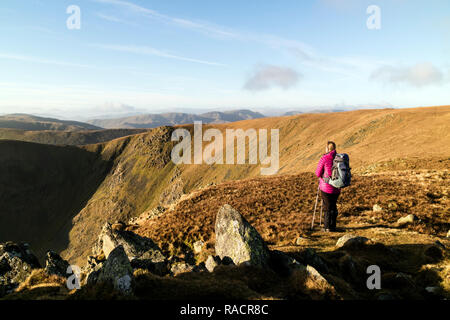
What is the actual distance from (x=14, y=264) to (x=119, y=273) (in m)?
9.47

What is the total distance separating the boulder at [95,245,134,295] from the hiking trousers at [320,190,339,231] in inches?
471

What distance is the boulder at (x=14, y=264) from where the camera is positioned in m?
11.0

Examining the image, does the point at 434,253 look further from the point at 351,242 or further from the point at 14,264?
the point at 14,264

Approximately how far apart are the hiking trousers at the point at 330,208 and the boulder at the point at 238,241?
6.54 metres

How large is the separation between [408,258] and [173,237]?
1654 centimetres

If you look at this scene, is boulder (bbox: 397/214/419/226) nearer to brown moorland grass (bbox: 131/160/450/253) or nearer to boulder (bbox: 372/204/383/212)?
brown moorland grass (bbox: 131/160/450/253)

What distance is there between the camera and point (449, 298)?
26.4ft

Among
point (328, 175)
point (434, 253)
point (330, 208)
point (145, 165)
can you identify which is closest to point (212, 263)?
point (328, 175)

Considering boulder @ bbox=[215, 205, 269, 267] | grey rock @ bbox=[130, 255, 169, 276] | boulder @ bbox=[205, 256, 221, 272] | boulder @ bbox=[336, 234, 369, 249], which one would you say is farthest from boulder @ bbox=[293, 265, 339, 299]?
boulder @ bbox=[336, 234, 369, 249]

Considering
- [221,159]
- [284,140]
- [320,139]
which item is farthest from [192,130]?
[320,139]

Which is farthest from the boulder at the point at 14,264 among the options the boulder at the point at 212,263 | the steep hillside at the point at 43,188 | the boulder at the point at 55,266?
the steep hillside at the point at 43,188

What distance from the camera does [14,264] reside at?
11.8 m

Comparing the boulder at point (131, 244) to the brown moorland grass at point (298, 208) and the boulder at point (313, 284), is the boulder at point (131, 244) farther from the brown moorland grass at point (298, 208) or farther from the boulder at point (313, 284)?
the boulder at point (313, 284)

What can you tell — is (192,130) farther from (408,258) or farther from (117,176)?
(408,258)
